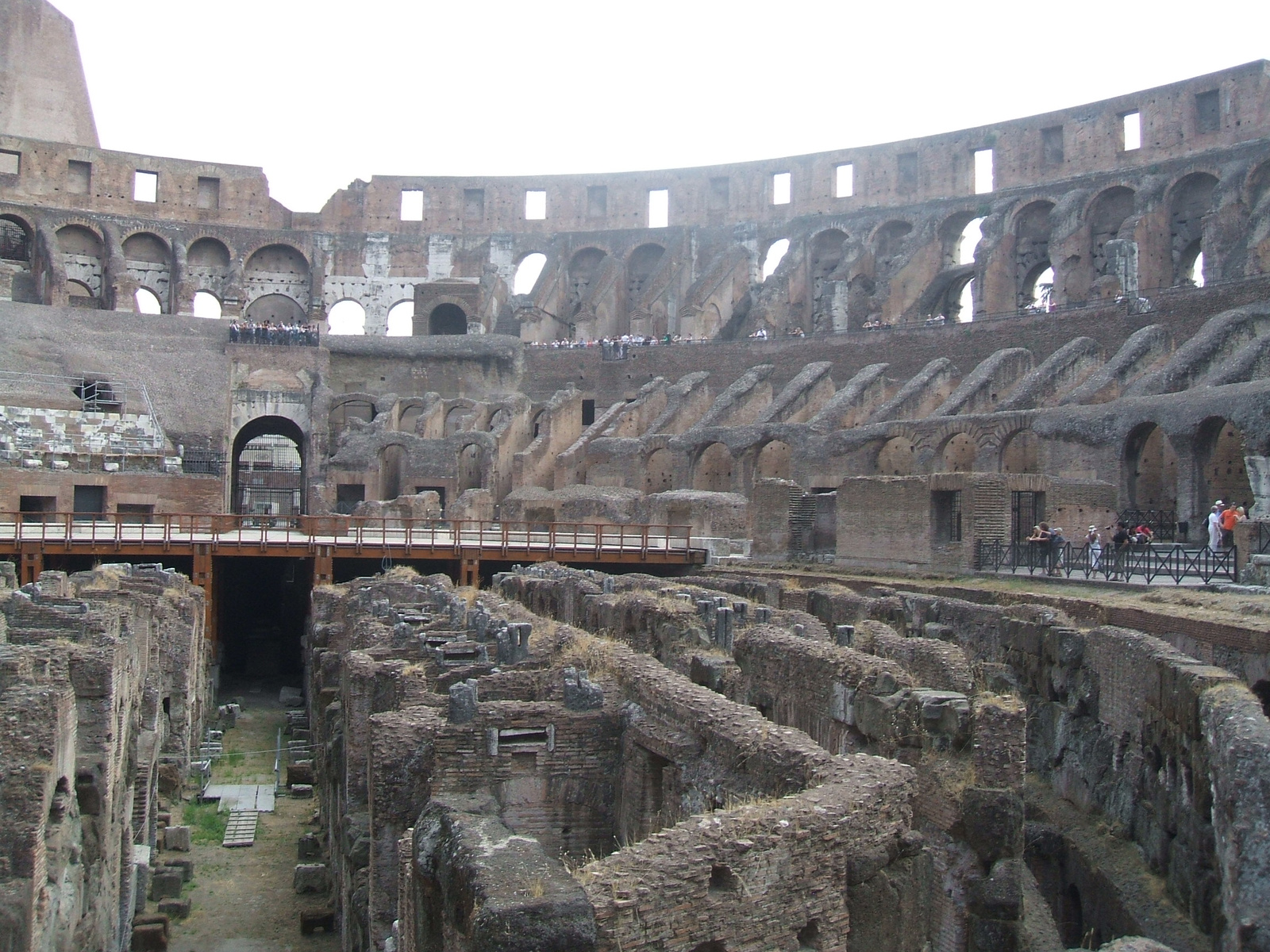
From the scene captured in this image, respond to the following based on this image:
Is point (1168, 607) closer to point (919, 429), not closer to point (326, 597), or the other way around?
point (326, 597)

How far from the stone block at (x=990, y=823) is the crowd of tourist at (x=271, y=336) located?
40.8 meters

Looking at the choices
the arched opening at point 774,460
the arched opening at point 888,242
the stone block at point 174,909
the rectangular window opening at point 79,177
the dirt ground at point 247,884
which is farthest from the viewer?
the rectangular window opening at point 79,177

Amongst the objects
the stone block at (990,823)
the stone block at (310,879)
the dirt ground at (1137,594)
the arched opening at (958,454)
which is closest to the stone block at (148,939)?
the stone block at (310,879)

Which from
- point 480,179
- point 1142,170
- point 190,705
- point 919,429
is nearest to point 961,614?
point 190,705

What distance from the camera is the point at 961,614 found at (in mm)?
15305

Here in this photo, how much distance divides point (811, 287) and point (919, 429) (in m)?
20.2

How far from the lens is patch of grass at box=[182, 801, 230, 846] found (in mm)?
15312

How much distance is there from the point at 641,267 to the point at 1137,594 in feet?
134

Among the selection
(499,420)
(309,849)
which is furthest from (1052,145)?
(309,849)

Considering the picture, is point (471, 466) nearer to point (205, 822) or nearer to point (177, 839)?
point (205, 822)

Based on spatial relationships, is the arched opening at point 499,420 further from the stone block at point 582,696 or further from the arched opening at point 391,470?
the stone block at point 582,696

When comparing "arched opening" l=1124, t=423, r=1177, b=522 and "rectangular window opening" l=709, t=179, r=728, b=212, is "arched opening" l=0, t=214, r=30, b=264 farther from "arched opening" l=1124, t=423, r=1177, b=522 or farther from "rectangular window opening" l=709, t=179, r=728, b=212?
"arched opening" l=1124, t=423, r=1177, b=522

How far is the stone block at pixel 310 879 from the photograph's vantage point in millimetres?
13594

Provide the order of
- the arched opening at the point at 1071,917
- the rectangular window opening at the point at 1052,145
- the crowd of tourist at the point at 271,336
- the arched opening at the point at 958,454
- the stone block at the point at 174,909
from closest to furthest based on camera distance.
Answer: the arched opening at the point at 1071,917
the stone block at the point at 174,909
the arched opening at the point at 958,454
the crowd of tourist at the point at 271,336
the rectangular window opening at the point at 1052,145
